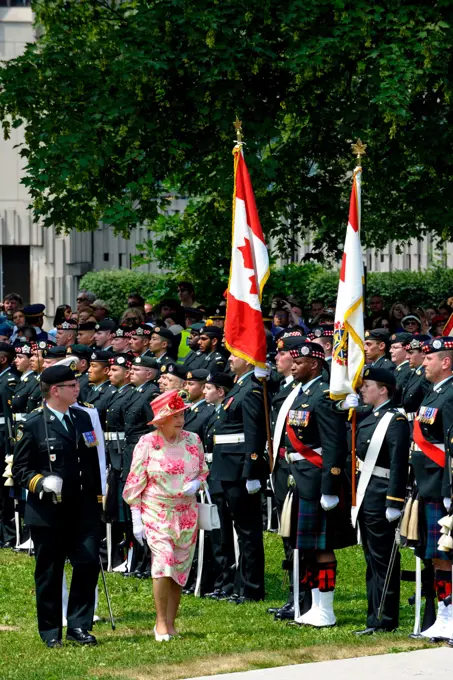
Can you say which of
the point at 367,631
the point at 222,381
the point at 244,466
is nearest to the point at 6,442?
the point at 222,381

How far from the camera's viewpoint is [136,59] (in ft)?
65.0

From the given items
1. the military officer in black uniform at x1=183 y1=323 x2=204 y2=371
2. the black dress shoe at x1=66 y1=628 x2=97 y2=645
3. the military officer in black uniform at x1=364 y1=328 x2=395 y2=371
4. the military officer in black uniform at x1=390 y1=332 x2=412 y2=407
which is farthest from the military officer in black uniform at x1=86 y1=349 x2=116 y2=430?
the black dress shoe at x1=66 y1=628 x2=97 y2=645

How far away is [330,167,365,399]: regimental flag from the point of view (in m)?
10.9

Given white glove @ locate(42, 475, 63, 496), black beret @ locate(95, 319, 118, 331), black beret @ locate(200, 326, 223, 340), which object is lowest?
white glove @ locate(42, 475, 63, 496)

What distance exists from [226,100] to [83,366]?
626 cm

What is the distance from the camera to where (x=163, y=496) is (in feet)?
35.1

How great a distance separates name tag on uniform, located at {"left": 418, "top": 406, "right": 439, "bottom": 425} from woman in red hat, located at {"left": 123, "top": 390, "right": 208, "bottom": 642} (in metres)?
1.74

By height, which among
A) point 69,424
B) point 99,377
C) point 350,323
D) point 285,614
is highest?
point 350,323

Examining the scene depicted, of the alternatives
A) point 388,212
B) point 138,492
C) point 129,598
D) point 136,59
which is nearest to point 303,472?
point 138,492

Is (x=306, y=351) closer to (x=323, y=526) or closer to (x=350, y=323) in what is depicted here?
(x=350, y=323)

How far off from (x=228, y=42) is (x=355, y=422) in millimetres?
10254

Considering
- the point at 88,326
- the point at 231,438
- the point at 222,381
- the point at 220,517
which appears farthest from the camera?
the point at 88,326

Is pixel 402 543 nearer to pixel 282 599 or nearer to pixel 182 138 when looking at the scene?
pixel 282 599

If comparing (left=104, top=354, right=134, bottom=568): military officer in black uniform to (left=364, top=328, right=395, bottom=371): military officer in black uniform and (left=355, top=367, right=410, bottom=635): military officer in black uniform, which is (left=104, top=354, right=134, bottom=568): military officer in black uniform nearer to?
(left=364, top=328, right=395, bottom=371): military officer in black uniform
